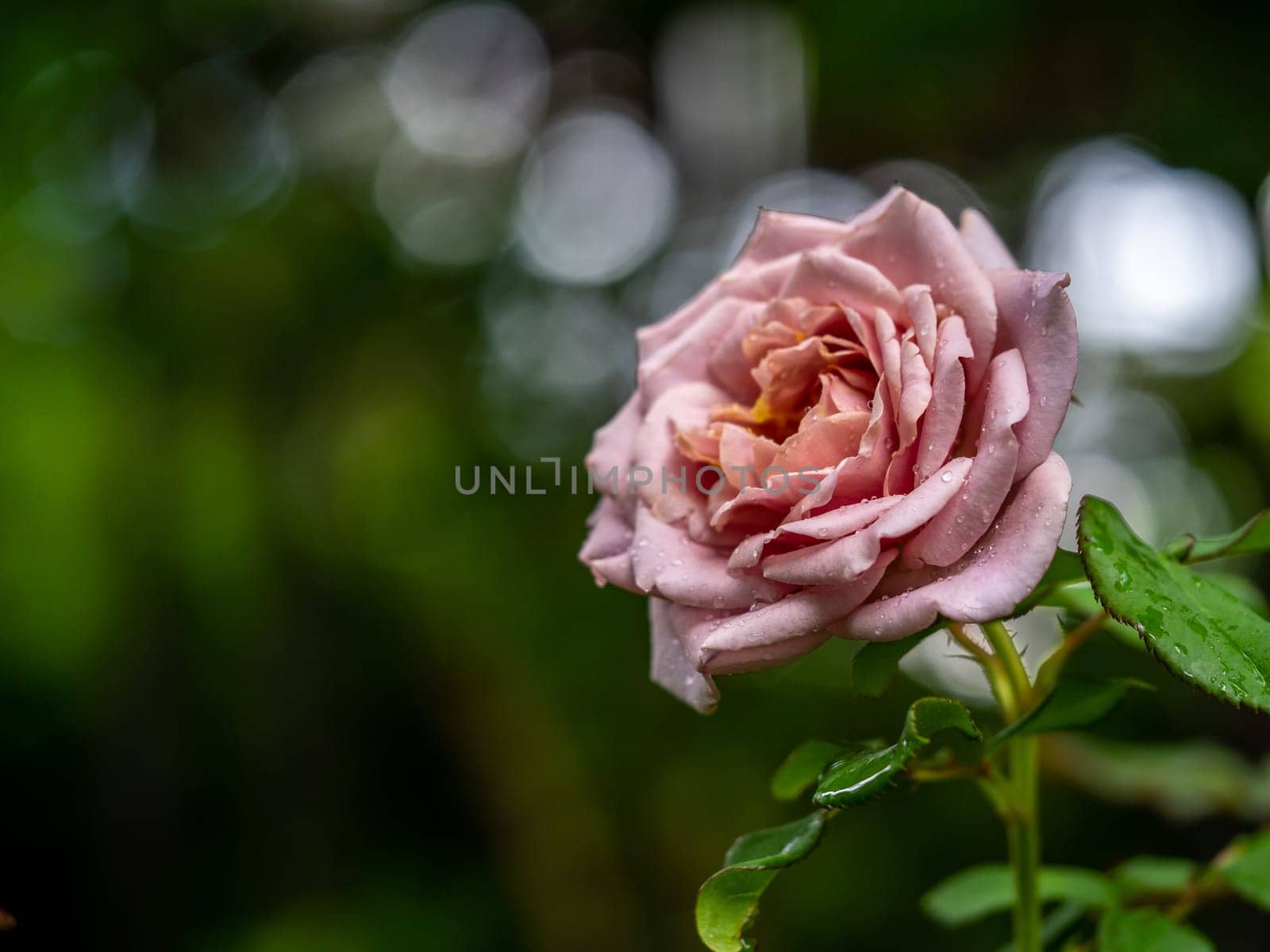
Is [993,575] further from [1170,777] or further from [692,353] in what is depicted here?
[1170,777]

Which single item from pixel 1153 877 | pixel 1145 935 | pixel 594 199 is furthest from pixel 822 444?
pixel 594 199

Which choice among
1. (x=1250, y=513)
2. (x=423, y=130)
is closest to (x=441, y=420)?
(x=423, y=130)

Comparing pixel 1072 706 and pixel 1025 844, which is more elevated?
pixel 1072 706

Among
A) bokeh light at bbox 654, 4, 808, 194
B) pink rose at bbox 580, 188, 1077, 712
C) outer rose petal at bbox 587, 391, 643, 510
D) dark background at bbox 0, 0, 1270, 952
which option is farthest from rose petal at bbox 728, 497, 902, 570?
bokeh light at bbox 654, 4, 808, 194

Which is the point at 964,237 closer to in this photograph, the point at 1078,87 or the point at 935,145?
the point at 1078,87

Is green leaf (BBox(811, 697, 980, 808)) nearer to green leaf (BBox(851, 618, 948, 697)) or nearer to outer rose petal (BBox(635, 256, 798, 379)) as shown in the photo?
green leaf (BBox(851, 618, 948, 697))

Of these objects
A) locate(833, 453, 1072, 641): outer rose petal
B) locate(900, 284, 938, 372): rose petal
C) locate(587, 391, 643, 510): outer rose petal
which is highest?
locate(900, 284, 938, 372): rose petal
